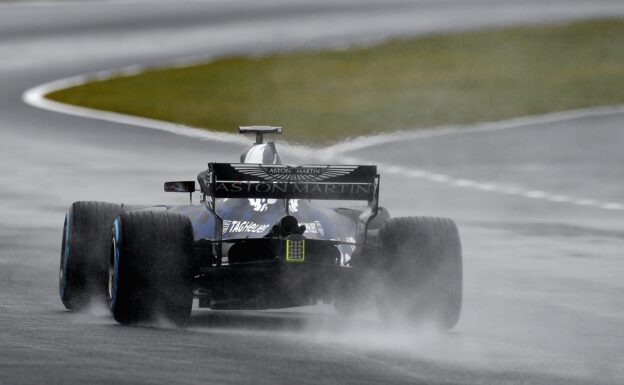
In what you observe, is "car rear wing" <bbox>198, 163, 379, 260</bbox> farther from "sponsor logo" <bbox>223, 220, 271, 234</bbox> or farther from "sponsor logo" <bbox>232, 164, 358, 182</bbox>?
"sponsor logo" <bbox>223, 220, 271, 234</bbox>

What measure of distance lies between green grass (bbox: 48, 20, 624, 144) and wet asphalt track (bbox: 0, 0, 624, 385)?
115cm

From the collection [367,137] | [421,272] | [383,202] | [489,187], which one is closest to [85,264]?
[421,272]

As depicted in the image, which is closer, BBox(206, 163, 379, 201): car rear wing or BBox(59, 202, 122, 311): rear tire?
BBox(206, 163, 379, 201): car rear wing

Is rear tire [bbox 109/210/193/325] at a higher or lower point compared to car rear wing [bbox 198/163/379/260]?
A: lower

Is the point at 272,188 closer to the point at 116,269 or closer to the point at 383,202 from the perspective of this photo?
the point at 116,269

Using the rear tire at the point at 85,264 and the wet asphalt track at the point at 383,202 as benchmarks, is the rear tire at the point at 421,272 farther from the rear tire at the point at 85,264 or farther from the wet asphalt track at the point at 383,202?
the rear tire at the point at 85,264

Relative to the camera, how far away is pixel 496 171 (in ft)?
76.1

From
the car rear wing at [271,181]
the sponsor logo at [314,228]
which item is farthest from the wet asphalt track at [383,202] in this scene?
the car rear wing at [271,181]

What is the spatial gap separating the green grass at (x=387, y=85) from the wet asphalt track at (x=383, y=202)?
115 cm

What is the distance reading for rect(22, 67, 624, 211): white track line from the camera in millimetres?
19781

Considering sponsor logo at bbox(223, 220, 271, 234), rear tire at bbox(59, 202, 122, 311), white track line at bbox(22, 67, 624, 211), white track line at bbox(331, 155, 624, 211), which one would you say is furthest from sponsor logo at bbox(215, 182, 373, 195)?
white track line at bbox(331, 155, 624, 211)

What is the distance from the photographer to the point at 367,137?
22734 millimetres

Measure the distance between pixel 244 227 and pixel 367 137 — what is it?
11.5 metres

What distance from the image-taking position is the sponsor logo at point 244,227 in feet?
37.1
